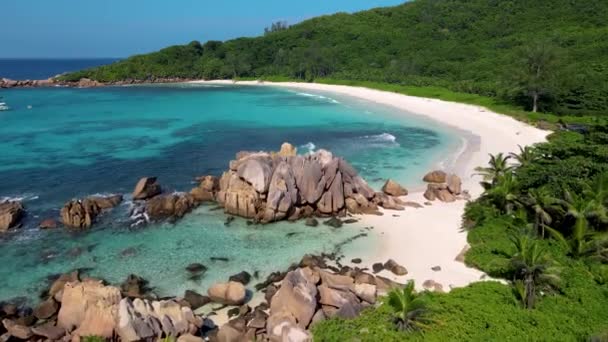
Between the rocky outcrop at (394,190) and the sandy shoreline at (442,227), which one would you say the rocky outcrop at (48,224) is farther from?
the rocky outcrop at (394,190)

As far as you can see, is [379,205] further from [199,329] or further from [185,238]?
[199,329]

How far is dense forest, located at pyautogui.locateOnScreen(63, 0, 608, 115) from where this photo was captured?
77.9 metres

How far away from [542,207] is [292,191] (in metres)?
18.3

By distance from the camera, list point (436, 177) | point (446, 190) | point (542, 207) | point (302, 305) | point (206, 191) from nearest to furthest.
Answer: point (302, 305), point (542, 207), point (446, 190), point (206, 191), point (436, 177)

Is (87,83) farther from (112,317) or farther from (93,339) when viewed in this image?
(93,339)

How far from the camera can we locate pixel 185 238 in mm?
32500

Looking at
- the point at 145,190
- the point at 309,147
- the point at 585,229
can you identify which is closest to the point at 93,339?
the point at 145,190

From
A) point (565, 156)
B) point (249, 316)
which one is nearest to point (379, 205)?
point (565, 156)

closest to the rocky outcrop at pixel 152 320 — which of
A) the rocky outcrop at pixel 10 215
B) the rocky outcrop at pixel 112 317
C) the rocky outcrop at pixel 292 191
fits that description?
the rocky outcrop at pixel 112 317

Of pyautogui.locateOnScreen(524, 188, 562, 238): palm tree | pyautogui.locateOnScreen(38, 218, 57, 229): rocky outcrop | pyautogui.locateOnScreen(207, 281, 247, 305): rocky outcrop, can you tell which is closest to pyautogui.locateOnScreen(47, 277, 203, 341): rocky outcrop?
pyautogui.locateOnScreen(207, 281, 247, 305): rocky outcrop

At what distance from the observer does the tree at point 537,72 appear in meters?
75.8

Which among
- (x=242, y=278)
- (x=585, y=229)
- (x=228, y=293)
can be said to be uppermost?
(x=585, y=229)

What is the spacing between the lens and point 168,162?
53188 mm

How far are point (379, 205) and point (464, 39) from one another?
15456 centimetres
